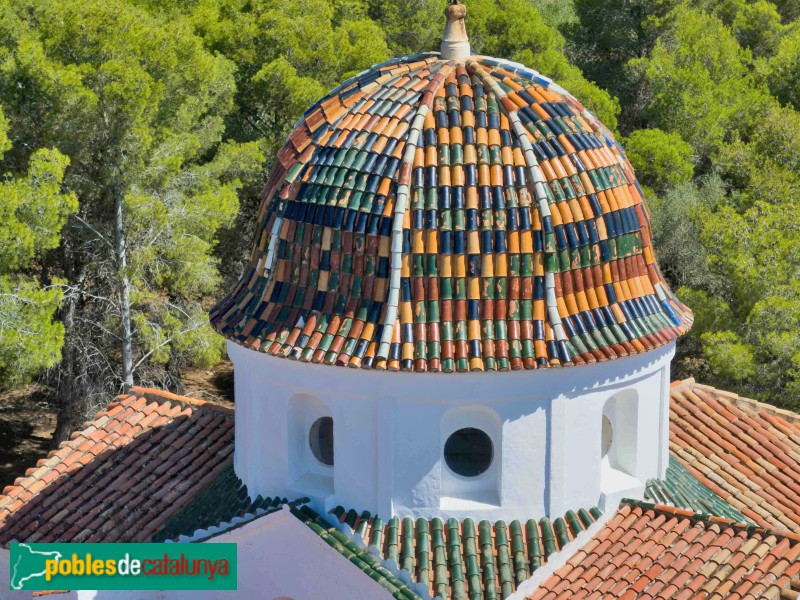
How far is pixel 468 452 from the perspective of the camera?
15656 millimetres

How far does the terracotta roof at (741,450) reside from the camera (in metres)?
17.4

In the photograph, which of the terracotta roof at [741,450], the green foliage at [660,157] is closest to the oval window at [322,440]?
the terracotta roof at [741,450]

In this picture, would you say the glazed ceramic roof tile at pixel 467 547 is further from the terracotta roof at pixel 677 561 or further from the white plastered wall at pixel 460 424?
the terracotta roof at pixel 677 561

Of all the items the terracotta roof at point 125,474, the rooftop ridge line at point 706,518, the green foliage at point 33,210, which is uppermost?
the green foliage at point 33,210

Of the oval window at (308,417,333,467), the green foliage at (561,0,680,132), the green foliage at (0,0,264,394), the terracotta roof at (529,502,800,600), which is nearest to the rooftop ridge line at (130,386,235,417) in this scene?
the oval window at (308,417,333,467)

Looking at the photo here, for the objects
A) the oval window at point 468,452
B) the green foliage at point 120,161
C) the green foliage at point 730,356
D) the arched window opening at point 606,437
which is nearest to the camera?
the oval window at point 468,452

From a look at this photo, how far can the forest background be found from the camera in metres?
26.2

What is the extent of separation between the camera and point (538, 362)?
14.3 metres

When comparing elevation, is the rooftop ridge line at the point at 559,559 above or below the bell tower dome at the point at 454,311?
below

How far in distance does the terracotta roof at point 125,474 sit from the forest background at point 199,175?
19.7 feet

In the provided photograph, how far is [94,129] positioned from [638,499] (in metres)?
16.0

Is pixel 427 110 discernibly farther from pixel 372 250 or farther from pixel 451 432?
pixel 451 432

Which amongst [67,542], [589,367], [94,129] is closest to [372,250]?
[589,367]

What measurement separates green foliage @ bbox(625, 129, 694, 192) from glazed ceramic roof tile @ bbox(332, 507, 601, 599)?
2262 centimetres
